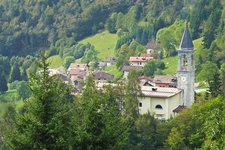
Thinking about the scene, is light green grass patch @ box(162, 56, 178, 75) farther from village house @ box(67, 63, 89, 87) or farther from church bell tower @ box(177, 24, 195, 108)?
church bell tower @ box(177, 24, 195, 108)

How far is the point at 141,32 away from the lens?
113 meters

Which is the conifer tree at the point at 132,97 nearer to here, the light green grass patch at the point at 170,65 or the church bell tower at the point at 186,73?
the church bell tower at the point at 186,73

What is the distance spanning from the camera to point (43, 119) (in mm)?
21188

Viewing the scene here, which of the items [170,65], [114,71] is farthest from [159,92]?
[114,71]

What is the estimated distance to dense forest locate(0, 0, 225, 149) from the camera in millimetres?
21297

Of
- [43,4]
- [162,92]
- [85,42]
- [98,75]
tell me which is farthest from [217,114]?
[43,4]

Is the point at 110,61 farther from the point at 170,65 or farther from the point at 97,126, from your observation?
the point at 97,126

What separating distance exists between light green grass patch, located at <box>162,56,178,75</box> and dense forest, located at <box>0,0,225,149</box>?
1.19 m

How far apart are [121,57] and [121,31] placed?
25914 mm

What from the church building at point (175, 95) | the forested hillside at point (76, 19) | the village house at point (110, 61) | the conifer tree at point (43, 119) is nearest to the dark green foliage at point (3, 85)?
the village house at point (110, 61)

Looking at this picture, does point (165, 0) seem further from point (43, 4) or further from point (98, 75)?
point (98, 75)

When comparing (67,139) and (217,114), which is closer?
(217,114)

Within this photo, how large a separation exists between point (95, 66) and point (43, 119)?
3176 inches

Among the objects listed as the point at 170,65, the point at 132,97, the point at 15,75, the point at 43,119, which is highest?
the point at 43,119
